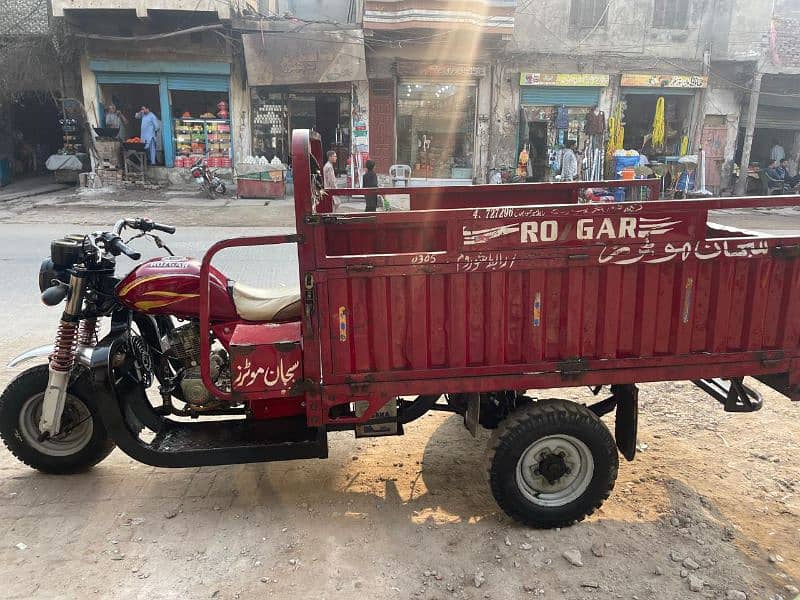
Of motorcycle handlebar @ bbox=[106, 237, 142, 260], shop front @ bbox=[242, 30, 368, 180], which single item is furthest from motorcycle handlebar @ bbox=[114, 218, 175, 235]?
shop front @ bbox=[242, 30, 368, 180]

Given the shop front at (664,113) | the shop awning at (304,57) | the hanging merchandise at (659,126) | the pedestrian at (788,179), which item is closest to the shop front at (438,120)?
the shop awning at (304,57)

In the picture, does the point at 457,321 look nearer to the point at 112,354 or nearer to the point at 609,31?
the point at 112,354

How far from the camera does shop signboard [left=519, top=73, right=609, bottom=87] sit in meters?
18.2

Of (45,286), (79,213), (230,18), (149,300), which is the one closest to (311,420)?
(149,300)

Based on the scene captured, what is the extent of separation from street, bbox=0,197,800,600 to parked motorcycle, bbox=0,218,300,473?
0.32 m

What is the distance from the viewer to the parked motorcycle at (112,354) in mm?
3072

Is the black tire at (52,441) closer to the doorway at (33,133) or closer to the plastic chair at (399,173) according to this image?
the plastic chair at (399,173)

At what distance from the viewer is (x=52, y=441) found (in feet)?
11.4

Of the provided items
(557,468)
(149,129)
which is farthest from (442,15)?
(557,468)

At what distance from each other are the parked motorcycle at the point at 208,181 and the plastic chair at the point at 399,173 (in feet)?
16.2

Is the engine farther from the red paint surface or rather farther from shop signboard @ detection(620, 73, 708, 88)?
shop signboard @ detection(620, 73, 708, 88)

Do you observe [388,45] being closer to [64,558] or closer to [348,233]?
[348,233]

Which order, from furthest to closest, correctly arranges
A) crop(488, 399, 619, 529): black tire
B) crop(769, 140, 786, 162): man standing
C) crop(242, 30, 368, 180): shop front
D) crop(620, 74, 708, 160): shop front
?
crop(769, 140, 786, 162): man standing, crop(620, 74, 708, 160): shop front, crop(242, 30, 368, 180): shop front, crop(488, 399, 619, 529): black tire

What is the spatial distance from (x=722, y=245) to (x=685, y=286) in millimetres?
244
